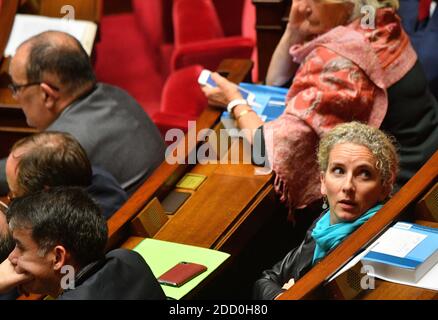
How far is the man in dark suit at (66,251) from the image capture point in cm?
159

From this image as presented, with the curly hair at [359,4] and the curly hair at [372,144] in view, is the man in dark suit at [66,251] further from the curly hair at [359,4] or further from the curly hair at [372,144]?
the curly hair at [359,4]

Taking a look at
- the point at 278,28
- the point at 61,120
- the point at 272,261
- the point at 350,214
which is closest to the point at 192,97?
the point at 278,28

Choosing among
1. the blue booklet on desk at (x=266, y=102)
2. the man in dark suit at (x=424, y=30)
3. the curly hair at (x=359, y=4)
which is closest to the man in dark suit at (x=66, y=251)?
the blue booklet on desk at (x=266, y=102)

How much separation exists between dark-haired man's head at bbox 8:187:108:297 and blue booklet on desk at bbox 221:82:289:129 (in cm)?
70

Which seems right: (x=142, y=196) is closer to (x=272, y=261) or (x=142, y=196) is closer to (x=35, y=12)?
(x=272, y=261)

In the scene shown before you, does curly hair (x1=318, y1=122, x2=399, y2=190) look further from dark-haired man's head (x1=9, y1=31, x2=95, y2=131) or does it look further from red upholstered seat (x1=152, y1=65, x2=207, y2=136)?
red upholstered seat (x1=152, y1=65, x2=207, y2=136)

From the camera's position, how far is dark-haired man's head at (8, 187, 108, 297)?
1.64 m

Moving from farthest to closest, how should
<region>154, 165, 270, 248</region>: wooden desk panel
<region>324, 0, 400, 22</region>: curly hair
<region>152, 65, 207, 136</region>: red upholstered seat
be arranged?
<region>152, 65, 207, 136</region>: red upholstered seat < <region>324, 0, 400, 22</region>: curly hair < <region>154, 165, 270, 248</region>: wooden desk panel

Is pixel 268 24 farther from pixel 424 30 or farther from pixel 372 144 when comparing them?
pixel 372 144

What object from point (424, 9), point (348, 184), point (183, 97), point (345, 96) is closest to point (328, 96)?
point (345, 96)

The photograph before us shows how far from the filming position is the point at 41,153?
6.76ft

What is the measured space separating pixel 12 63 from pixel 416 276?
127cm

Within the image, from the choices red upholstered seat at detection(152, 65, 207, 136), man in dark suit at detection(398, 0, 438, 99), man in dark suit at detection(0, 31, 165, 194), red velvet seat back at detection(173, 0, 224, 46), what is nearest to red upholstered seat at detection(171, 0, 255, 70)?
red velvet seat back at detection(173, 0, 224, 46)
